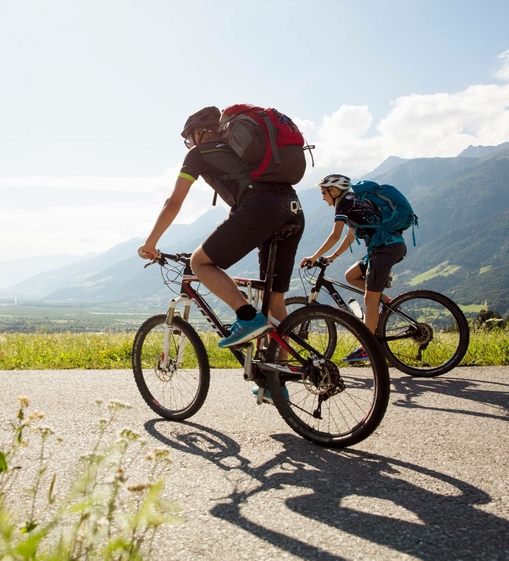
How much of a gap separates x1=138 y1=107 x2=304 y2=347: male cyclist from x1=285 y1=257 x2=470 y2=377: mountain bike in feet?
9.24

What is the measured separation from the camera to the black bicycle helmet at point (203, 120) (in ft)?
13.5

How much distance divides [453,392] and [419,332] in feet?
4.59

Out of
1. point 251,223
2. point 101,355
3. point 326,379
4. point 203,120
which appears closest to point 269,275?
point 251,223

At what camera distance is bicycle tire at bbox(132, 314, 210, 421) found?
4.27 metres

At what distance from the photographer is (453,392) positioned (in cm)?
522

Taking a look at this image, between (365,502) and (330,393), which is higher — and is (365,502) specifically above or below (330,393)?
below

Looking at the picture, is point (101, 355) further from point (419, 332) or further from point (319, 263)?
point (419, 332)

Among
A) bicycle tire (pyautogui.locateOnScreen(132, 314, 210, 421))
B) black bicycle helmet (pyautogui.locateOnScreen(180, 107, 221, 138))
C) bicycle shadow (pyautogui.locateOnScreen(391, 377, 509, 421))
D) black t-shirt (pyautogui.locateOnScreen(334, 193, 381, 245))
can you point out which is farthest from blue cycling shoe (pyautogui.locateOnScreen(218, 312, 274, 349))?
black t-shirt (pyautogui.locateOnScreen(334, 193, 381, 245))

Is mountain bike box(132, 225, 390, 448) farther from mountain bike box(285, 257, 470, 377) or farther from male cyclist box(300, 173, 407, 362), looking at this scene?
mountain bike box(285, 257, 470, 377)

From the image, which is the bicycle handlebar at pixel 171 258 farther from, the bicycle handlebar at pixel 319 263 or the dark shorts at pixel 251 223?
the bicycle handlebar at pixel 319 263

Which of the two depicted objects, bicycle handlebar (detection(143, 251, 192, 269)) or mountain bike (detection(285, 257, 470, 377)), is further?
mountain bike (detection(285, 257, 470, 377))

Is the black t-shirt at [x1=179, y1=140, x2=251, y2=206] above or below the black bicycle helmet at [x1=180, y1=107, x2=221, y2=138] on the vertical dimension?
below

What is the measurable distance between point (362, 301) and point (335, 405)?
9.78 ft

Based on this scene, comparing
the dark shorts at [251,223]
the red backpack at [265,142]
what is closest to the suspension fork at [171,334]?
the dark shorts at [251,223]
